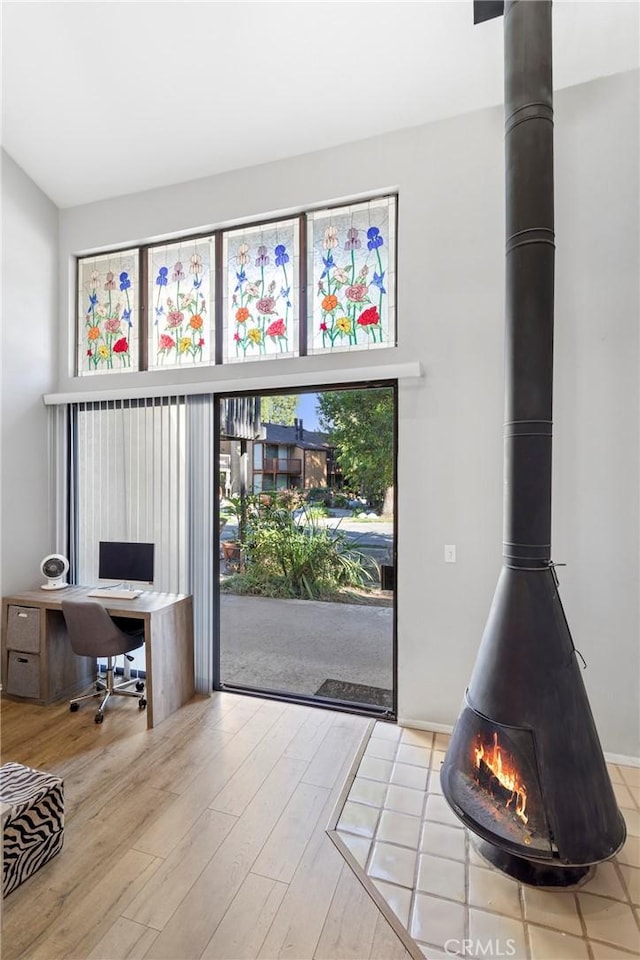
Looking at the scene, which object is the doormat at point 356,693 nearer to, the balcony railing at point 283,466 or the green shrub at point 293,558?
the green shrub at point 293,558

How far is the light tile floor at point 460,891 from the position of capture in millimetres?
1562

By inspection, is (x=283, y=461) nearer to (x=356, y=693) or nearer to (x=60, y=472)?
(x=356, y=693)

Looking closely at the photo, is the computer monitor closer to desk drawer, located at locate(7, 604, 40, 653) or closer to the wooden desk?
the wooden desk

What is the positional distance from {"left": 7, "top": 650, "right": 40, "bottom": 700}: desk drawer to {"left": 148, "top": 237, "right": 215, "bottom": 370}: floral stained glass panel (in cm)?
226

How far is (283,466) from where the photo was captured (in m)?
3.31

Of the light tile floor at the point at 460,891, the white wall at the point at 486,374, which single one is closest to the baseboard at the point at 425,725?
the white wall at the point at 486,374

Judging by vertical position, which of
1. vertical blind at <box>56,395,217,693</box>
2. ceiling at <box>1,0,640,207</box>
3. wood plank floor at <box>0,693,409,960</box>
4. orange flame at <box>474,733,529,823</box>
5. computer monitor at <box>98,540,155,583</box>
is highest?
ceiling at <box>1,0,640,207</box>

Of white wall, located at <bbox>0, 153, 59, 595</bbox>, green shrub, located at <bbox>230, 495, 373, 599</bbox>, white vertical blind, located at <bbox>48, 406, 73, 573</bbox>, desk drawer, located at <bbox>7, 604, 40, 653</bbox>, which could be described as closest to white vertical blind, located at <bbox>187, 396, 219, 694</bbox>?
green shrub, located at <bbox>230, 495, 373, 599</bbox>

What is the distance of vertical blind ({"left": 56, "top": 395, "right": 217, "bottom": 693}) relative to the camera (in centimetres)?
339

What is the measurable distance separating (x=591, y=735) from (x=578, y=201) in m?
2.65

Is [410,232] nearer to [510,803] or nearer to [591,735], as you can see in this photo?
[591,735]

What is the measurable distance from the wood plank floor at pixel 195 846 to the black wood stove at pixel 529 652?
0.60m

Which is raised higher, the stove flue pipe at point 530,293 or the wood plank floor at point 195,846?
the stove flue pipe at point 530,293

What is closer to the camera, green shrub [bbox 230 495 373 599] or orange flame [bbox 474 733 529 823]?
orange flame [bbox 474 733 529 823]
